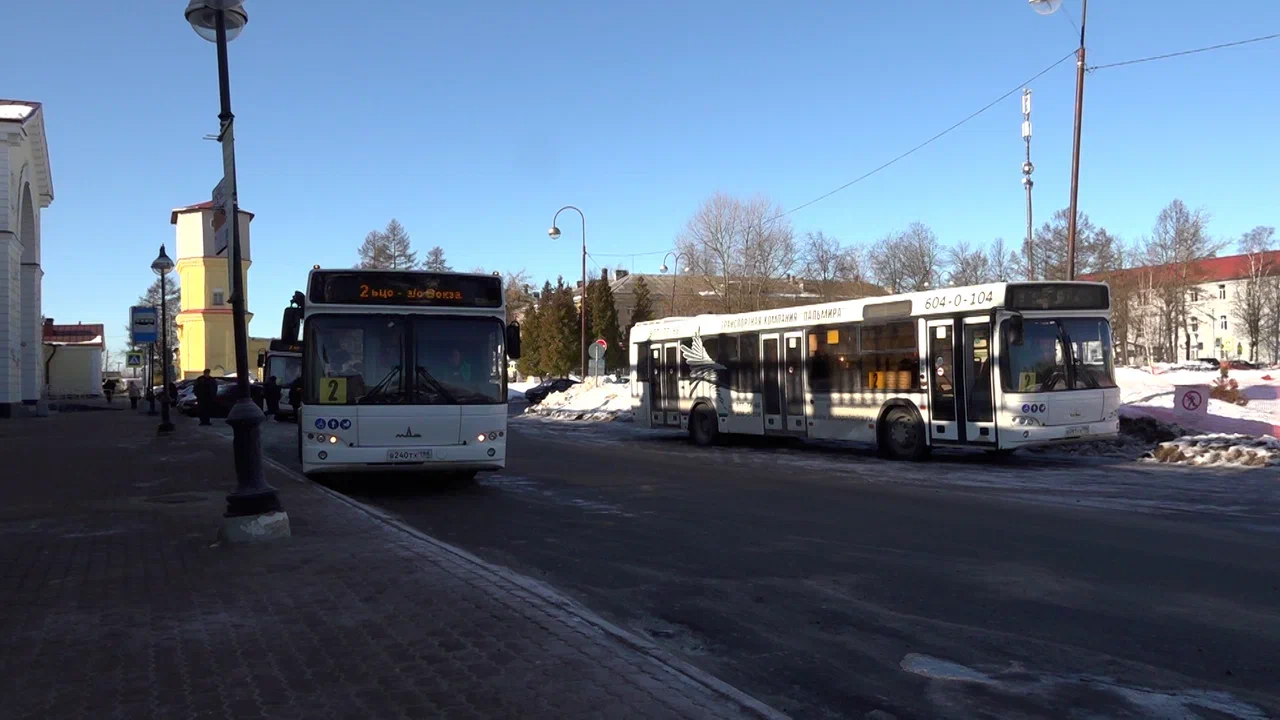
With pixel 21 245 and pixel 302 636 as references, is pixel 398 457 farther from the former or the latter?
pixel 21 245

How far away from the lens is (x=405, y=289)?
44.1ft

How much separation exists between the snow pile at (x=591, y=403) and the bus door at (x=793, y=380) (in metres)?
13.8

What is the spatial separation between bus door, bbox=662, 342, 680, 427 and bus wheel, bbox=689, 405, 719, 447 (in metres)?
0.63

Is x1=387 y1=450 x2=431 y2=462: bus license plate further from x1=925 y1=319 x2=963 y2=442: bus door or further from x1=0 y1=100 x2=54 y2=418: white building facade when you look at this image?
x1=0 y1=100 x2=54 y2=418: white building facade

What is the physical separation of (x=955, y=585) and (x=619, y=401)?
31.7m

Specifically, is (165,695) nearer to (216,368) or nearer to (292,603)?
(292,603)

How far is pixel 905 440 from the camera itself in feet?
58.4

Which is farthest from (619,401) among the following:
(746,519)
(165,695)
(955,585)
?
(165,695)

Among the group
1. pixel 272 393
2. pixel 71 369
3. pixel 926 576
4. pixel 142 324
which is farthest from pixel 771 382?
pixel 71 369

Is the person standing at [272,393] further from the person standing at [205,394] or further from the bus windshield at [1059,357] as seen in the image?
the bus windshield at [1059,357]

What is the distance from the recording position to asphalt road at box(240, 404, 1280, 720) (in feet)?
16.6

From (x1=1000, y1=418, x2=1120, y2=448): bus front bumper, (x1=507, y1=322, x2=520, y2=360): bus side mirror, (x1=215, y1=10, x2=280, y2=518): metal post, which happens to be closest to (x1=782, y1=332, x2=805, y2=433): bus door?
(x1=1000, y1=418, x2=1120, y2=448): bus front bumper

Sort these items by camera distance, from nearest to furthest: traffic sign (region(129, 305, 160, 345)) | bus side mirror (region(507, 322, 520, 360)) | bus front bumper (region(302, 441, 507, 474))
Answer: bus front bumper (region(302, 441, 507, 474)) < bus side mirror (region(507, 322, 520, 360)) < traffic sign (region(129, 305, 160, 345))

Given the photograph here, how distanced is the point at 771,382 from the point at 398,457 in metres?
9.91
